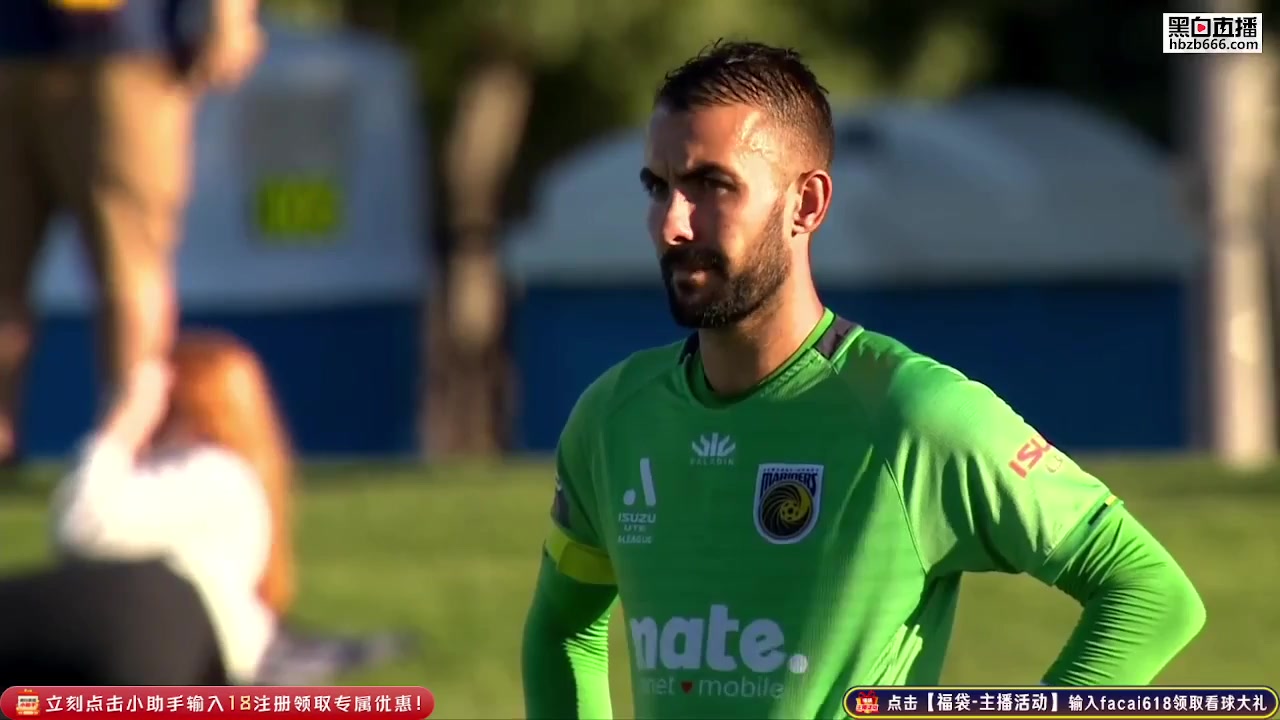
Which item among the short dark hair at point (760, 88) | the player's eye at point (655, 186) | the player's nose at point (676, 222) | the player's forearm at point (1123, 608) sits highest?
the short dark hair at point (760, 88)

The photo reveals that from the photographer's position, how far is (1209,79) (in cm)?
1220

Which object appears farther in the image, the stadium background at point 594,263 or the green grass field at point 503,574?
the stadium background at point 594,263

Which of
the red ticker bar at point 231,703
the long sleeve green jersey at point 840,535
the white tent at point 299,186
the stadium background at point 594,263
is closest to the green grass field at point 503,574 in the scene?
the red ticker bar at point 231,703

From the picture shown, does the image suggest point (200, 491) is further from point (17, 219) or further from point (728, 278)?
point (728, 278)

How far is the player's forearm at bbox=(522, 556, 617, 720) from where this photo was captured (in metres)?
3.47

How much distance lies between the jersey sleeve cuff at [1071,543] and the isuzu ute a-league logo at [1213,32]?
116 inches

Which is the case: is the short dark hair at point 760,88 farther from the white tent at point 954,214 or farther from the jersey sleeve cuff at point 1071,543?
the white tent at point 954,214

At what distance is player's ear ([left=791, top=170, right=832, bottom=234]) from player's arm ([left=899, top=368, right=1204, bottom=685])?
28 cm

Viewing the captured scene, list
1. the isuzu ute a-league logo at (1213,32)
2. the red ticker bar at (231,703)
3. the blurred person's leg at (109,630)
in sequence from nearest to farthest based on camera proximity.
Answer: the red ticker bar at (231,703)
the blurred person's leg at (109,630)
the isuzu ute a-league logo at (1213,32)

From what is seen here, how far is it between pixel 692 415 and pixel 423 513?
255 inches

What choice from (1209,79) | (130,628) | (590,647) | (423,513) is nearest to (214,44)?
(423,513)

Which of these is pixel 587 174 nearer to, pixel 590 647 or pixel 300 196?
pixel 300 196

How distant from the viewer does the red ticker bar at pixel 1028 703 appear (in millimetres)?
3086

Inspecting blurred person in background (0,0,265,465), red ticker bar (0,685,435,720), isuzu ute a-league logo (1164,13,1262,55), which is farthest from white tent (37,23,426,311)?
red ticker bar (0,685,435,720)
